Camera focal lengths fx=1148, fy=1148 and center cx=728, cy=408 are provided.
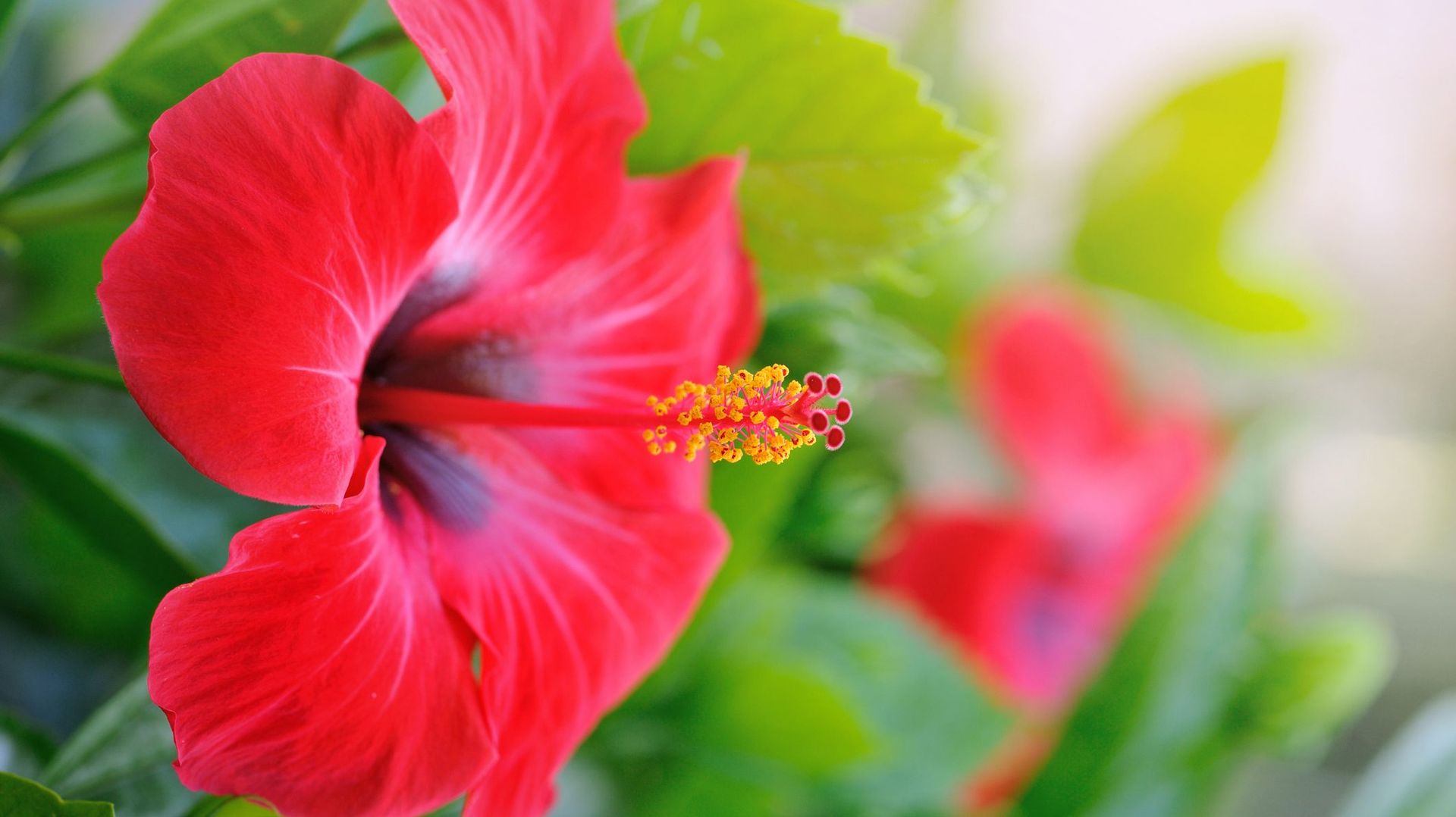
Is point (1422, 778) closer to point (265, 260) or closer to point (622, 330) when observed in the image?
point (622, 330)

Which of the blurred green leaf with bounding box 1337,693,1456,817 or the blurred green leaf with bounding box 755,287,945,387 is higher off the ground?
the blurred green leaf with bounding box 755,287,945,387

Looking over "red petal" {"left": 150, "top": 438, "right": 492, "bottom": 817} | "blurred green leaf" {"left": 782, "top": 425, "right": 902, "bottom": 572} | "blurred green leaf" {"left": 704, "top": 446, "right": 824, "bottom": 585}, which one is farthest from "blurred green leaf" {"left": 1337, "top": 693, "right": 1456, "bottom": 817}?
"red petal" {"left": 150, "top": 438, "right": 492, "bottom": 817}

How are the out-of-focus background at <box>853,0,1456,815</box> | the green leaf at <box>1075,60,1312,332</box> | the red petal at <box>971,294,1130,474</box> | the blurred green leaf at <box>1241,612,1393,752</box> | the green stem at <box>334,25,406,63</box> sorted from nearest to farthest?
the green stem at <box>334,25,406,63</box> < the blurred green leaf at <box>1241,612,1393,752</box> < the red petal at <box>971,294,1130,474</box> < the green leaf at <box>1075,60,1312,332</box> < the out-of-focus background at <box>853,0,1456,815</box>

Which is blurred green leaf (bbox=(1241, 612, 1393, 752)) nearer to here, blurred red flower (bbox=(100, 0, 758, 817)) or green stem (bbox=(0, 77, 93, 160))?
blurred red flower (bbox=(100, 0, 758, 817))

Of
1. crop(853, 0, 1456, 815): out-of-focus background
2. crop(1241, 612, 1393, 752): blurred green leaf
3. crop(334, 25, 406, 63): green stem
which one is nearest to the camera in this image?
crop(334, 25, 406, 63): green stem

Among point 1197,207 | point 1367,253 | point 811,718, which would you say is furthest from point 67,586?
point 1367,253

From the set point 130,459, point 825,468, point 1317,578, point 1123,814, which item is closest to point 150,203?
point 130,459

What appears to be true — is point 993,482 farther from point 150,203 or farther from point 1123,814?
point 150,203
